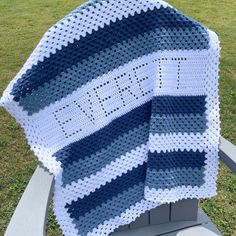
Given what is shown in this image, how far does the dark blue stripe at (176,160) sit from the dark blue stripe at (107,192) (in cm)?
5

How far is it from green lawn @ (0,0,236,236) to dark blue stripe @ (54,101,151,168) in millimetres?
802

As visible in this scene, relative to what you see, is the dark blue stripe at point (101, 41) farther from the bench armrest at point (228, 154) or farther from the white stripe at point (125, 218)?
the white stripe at point (125, 218)

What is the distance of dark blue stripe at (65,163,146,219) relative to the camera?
4.54 feet

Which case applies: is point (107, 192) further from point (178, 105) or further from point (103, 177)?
point (178, 105)

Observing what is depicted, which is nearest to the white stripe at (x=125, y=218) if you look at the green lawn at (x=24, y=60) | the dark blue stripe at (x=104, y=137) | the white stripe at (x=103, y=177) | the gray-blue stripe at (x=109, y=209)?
the gray-blue stripe at (x=109, y=209)

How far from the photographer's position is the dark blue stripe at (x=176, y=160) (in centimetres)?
147

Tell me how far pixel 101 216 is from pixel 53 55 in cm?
51

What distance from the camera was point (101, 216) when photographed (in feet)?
4.68

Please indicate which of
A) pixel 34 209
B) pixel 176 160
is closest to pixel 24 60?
pixel 176 160

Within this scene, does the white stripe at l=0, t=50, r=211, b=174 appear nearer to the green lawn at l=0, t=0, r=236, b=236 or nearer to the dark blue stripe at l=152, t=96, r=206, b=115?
the dark blue stripe at l=152, t=96, r=206, b=115

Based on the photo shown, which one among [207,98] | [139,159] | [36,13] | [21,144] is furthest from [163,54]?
[36,13]

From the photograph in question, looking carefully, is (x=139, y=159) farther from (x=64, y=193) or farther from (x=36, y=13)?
(x=36, y=13)

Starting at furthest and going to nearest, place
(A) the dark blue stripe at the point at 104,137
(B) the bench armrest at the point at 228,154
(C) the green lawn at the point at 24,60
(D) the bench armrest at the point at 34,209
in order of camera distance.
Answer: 1. (C) the green lawn at the point at 24,60
2. (B) the bench armrest at the point at 228,154
3. (A) the dark blue stripe at the point at 104,137
4. (D) the bench armrest at the point at 34,209

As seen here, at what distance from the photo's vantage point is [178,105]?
146 cm
